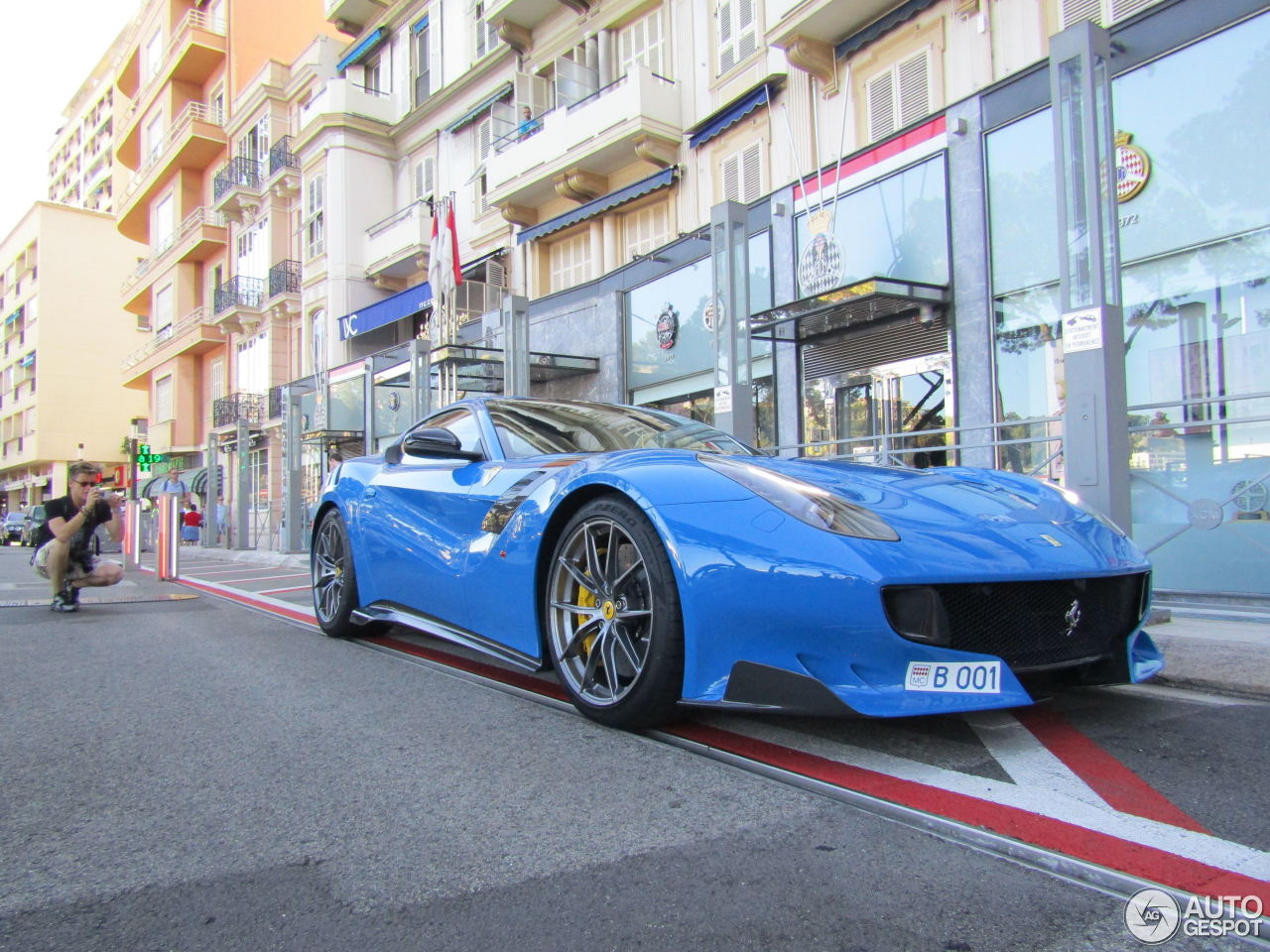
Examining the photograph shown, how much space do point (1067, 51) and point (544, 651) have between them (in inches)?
186

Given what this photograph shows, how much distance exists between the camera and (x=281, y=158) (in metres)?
26.5

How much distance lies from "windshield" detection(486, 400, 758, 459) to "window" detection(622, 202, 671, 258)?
1125cm

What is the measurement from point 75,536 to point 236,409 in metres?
22.9

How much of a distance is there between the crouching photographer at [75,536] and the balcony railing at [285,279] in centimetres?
1973

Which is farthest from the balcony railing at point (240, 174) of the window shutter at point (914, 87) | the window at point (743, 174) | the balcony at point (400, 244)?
the window shutter at point (914, 87)

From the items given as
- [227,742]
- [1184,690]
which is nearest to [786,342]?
[1184,690]

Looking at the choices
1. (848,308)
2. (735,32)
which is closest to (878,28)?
(735,32)

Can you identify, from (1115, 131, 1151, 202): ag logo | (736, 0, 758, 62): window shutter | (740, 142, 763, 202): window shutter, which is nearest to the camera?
(1115, 131, 1151, 202): ag logo

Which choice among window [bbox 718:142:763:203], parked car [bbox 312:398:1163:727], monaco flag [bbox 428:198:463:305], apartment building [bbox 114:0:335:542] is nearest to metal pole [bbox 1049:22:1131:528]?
parked car [bbox 312:398:1163:727]

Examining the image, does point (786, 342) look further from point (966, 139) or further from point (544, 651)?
point (544, 651)

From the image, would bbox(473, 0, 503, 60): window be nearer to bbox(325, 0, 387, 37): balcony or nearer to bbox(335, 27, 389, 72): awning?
bbox(335, 27, 389, 72): awning

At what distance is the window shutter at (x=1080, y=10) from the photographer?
9203 mm

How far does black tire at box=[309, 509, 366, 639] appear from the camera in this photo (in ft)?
16.3

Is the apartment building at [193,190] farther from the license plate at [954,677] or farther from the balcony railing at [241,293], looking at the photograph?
the license plate at [954,677]
